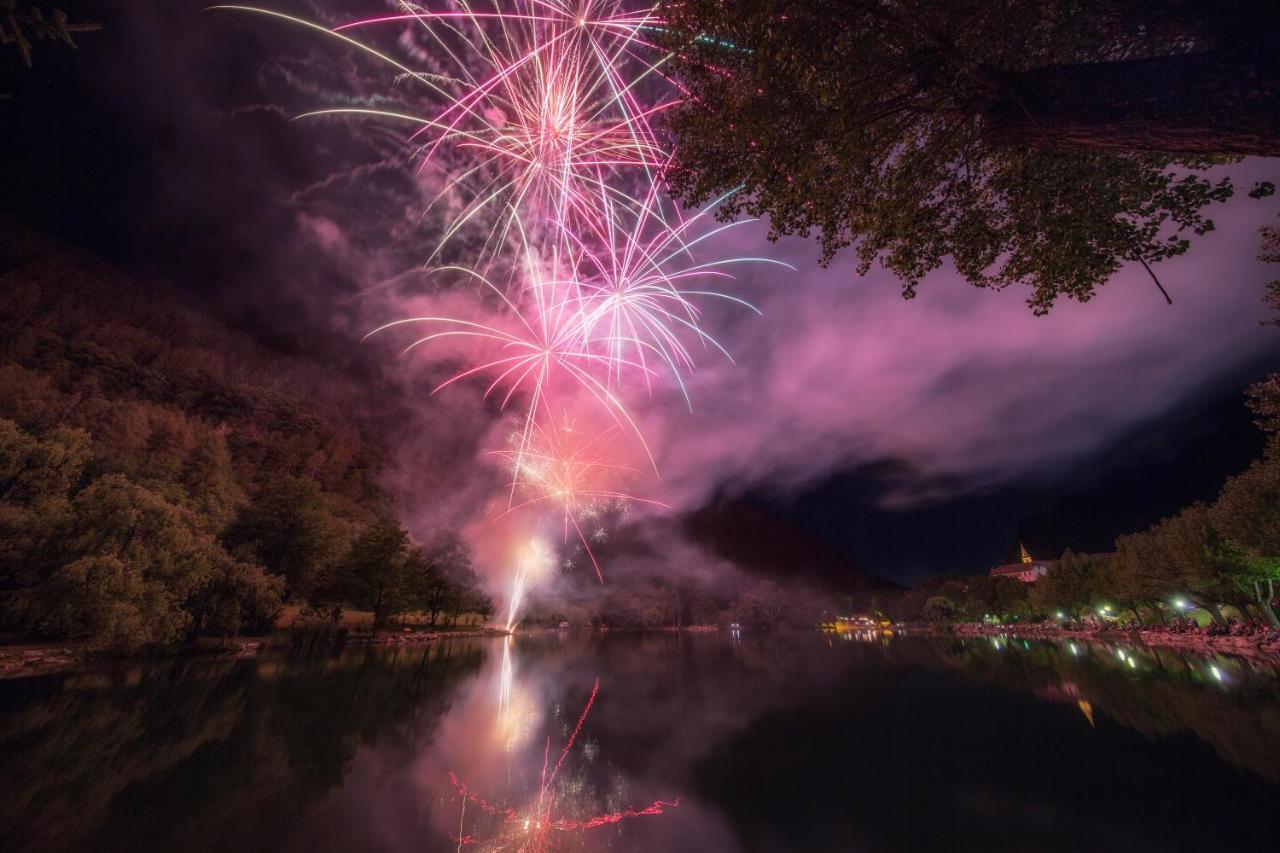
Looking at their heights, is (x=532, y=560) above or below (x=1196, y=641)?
above

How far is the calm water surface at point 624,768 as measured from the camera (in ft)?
23.4

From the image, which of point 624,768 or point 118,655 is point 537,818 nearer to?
point 624,768

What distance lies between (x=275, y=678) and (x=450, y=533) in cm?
7068

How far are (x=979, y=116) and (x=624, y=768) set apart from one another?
1520 cm

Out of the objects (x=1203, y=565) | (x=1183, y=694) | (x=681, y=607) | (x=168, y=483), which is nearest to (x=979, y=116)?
(x=1183, y=694)

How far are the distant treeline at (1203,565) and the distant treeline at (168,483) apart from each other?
5653 centimetres

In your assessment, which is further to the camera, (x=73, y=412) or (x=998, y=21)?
(x=73, y=412)

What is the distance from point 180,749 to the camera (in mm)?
10555

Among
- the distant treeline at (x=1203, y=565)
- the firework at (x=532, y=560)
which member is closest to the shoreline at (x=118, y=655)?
the firework at (x=532, y=560)

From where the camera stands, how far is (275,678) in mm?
21391

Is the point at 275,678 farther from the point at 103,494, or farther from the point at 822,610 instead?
the point at 822,610

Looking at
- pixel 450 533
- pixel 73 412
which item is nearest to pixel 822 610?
pixel 450 533

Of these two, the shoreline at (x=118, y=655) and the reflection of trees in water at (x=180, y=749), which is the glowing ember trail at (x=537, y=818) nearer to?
the reflection of trees in water at (x=180, y=749)

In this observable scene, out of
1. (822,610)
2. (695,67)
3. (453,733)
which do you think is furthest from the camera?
(822,610)
